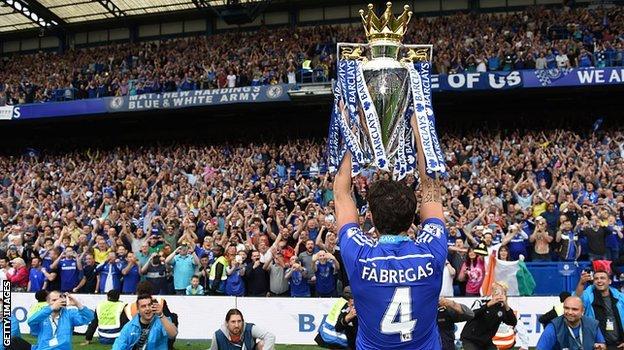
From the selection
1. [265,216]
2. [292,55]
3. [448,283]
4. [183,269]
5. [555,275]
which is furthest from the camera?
[292,55]

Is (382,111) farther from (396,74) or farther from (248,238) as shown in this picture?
(248,238)

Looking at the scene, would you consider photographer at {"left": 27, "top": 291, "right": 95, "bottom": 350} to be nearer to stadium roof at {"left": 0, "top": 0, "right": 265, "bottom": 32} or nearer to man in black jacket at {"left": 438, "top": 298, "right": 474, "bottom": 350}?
man in black jacket at {"left": 438, "top": 298, "right": 474, "bottom": 350}

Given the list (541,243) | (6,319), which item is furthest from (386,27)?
(541,243)

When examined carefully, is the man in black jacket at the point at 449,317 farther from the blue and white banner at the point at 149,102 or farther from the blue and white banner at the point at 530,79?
the blue and white banner at the point at 149,102

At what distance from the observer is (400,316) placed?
323cm

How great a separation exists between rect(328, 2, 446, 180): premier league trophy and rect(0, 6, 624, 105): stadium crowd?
2083cm

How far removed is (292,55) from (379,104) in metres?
24.1

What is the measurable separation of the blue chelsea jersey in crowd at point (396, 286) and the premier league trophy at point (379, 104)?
1033 mm

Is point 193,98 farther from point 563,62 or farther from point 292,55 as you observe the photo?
point 563,62

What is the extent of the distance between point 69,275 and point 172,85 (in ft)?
47.3

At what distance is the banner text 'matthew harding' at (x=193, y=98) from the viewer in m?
27.1

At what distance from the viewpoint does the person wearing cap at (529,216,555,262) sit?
1399cm

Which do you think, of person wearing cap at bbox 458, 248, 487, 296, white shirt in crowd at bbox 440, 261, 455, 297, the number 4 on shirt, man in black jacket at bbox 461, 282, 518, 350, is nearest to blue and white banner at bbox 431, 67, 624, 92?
person wearing cap at bbox 458, 248, 487, 296

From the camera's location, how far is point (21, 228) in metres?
19.3
